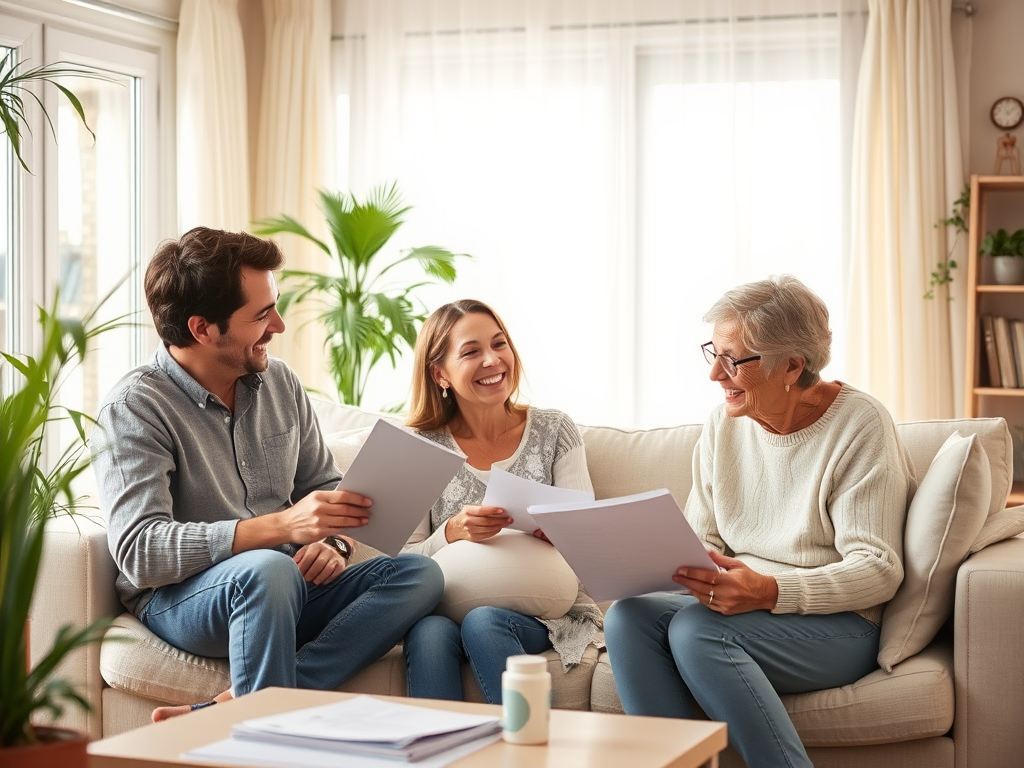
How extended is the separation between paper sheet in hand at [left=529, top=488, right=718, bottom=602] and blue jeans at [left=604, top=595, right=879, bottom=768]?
77 millimetres

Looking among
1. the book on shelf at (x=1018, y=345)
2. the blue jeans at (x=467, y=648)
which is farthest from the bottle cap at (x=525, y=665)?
the book on shelf at (x=1018, y=345)

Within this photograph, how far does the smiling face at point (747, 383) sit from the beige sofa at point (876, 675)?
0.37 metres

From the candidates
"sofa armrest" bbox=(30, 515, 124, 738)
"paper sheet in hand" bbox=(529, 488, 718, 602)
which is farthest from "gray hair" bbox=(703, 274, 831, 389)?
"sofa armrest" bbox=(30, 515, 124, 738)

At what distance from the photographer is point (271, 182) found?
15.8 ft

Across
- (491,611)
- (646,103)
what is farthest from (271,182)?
(491,611)

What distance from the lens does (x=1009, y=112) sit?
166 inches

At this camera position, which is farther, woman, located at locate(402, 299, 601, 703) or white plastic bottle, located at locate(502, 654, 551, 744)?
woman, located at locate(402, 299, 601, 703)

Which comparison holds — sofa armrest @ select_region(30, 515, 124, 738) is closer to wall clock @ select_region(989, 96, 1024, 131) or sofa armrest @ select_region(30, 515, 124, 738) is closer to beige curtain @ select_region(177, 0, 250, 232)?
beige curtain @ select_region(177, 0, 250, 232)

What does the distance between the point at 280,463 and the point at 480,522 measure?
0.47m

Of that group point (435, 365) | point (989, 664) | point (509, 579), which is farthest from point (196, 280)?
point (989, 664)

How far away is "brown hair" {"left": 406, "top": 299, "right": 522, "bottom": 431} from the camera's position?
9.00ft

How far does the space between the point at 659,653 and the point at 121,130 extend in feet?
10.5

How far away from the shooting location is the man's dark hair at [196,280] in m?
2.41

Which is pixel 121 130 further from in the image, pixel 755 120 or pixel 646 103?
pixel 755 120
